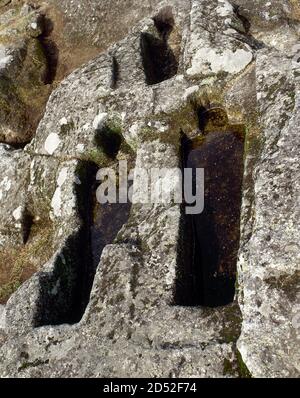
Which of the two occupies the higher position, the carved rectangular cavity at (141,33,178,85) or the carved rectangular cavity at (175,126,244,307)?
the carved rectangular cavity at (141,33,178,85)

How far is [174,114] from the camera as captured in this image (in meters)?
13.4

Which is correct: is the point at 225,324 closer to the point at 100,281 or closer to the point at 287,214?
the point at 287,214

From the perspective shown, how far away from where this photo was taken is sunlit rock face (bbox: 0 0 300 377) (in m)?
8.45

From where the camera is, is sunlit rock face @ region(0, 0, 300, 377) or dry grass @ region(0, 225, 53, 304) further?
dry grass @ region(0, 225, 53, 304)

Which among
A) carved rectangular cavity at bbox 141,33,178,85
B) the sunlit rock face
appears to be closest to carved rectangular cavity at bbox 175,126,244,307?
the sunlit rock face

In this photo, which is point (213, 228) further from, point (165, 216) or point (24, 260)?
point (24, 260)

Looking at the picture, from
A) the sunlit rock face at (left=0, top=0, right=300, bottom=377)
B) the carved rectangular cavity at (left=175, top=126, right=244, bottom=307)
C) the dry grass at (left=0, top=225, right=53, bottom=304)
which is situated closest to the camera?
the sunlit rock face at (left=0, top=0, right=300, bottom=377)

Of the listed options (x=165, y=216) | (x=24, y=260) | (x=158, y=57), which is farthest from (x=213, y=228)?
(x=158, y=57)

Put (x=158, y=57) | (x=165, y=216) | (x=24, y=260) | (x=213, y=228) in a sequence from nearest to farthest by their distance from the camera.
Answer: (x=165, y=216) → (x=213, y=228) → (x=24, y=260) → (x=158, y=57)

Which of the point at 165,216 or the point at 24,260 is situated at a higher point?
the point at 165,216

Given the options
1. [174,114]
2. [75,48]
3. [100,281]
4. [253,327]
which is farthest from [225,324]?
[75,48]

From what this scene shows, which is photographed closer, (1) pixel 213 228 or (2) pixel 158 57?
(1) pixel 213 228

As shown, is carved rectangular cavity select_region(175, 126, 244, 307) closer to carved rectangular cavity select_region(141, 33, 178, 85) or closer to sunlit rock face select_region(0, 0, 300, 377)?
sunlit rock face select_region(0, 0, 300, 377)

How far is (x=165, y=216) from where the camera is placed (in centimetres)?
1097
